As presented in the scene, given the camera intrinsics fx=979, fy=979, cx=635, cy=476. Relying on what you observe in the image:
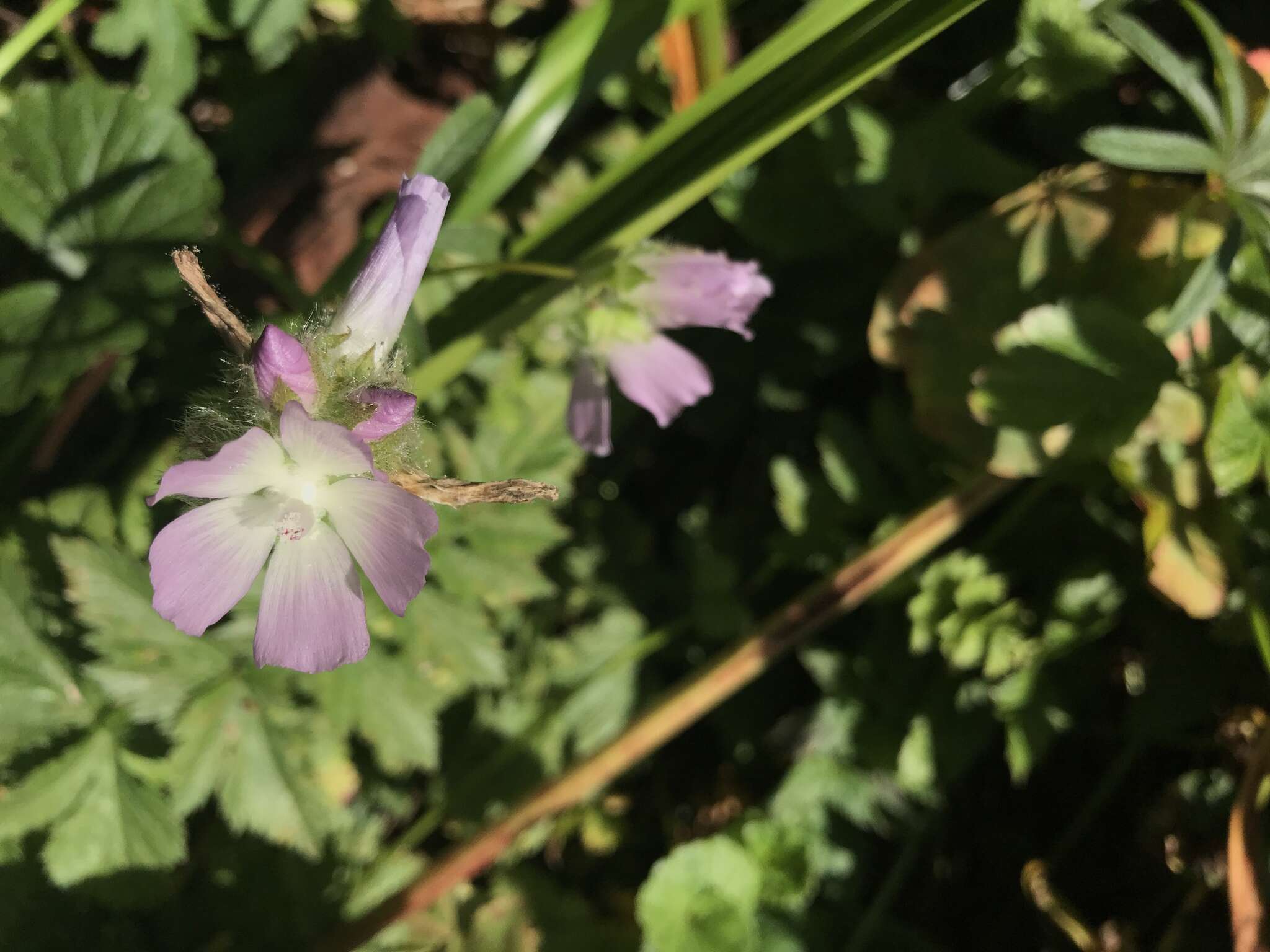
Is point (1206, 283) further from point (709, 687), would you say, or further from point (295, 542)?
point (295, 542)

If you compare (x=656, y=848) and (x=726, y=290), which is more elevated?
(x=726, y=290)

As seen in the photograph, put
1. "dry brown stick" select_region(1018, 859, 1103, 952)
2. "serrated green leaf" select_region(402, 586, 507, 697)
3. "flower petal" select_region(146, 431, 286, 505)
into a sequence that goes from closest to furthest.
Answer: "flower petal" select_region(146, 431, 286, 505) → "serrated green leaf" select_region(402, 586, 507, 697) → "dry brown stick" select_region(1018, 859, 1103, 952)

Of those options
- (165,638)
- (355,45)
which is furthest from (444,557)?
(355,45)

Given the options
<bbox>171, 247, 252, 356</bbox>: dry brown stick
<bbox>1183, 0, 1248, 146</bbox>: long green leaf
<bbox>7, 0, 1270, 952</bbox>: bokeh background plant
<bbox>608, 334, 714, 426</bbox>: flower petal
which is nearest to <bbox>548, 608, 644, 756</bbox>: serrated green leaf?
<bbox>7, 0, 1270, 952</bbox>: bokeh background plant

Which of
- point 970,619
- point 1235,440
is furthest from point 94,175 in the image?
point 1235,440

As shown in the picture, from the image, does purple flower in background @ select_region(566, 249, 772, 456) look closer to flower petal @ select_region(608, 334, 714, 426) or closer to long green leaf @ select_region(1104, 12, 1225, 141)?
flower petal @ select_region(608, 334, 714, 426)

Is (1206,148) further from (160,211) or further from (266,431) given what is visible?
(160,211)
